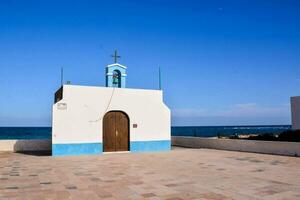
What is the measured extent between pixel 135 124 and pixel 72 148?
380 centimetres

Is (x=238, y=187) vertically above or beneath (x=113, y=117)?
beneath

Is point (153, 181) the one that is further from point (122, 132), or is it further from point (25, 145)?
point (25, 145)

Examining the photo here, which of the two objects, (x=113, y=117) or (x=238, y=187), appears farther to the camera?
(x=113, y=117)

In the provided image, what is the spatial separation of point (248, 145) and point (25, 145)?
13264 mm

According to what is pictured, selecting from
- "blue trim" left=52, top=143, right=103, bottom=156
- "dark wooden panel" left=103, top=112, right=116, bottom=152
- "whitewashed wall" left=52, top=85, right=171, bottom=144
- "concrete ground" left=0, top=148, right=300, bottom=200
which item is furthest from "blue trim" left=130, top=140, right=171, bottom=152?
"concrete ground" left=0, top=148, right=300, bottom=200

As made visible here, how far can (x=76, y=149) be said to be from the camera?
52.6 ft

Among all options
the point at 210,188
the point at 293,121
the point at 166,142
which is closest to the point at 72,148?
the point at 166,142

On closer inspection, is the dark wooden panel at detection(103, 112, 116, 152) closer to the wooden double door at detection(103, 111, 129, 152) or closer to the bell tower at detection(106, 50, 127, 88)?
the wooden double door at detection(103, 111, 129, 152)

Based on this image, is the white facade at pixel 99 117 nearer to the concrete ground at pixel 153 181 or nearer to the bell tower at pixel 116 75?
the bell tower at pixel 116 75

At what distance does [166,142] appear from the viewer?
18531 mm

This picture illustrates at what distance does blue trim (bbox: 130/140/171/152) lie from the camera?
1759 cm

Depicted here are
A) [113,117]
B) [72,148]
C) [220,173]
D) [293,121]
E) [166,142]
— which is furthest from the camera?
[293,121]

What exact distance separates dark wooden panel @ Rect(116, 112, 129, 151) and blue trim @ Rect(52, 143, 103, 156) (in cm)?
119

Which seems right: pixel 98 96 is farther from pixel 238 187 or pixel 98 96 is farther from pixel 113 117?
pixel 238 187
